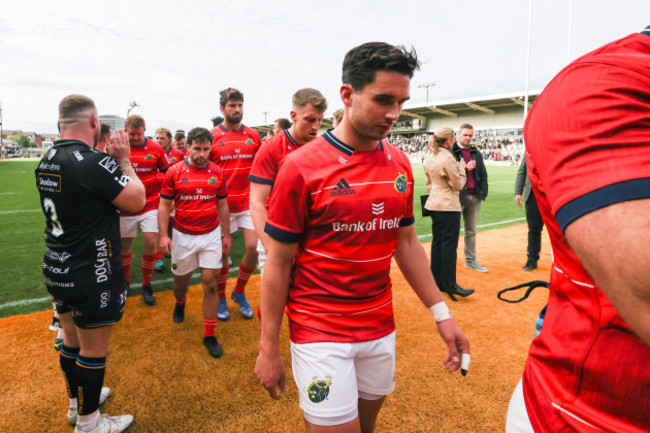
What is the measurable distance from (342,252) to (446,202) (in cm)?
397

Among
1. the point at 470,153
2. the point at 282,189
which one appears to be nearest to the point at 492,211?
the point at 470,153

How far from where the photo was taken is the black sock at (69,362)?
110 inches

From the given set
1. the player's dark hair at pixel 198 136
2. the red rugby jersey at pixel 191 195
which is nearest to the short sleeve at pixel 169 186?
the red rugby jersey at pixel 191 195

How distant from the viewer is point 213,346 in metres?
3.84

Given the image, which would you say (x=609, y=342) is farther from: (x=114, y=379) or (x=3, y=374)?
(x=3, y=374)

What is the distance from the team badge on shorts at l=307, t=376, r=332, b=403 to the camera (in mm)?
1636

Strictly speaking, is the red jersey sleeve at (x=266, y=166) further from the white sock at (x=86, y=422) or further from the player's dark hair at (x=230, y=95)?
the white sock at (x=86, y=422)

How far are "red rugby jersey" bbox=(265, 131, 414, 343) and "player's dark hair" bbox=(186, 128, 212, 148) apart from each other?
9.77 ft

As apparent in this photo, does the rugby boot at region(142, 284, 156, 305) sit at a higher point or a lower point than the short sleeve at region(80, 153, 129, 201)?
lower

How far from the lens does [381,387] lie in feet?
6.22

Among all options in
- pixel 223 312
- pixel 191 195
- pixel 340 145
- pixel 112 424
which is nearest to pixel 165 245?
pixel 191 195

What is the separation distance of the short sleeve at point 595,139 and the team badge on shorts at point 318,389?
1294 millimetres

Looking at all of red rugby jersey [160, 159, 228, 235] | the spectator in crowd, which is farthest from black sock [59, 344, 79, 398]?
the spectator in crowd

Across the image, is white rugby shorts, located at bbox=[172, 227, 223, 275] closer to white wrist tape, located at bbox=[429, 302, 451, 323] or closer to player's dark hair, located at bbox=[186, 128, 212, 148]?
player's dark hair, located at bbox=[186, 128, 212, 148]
